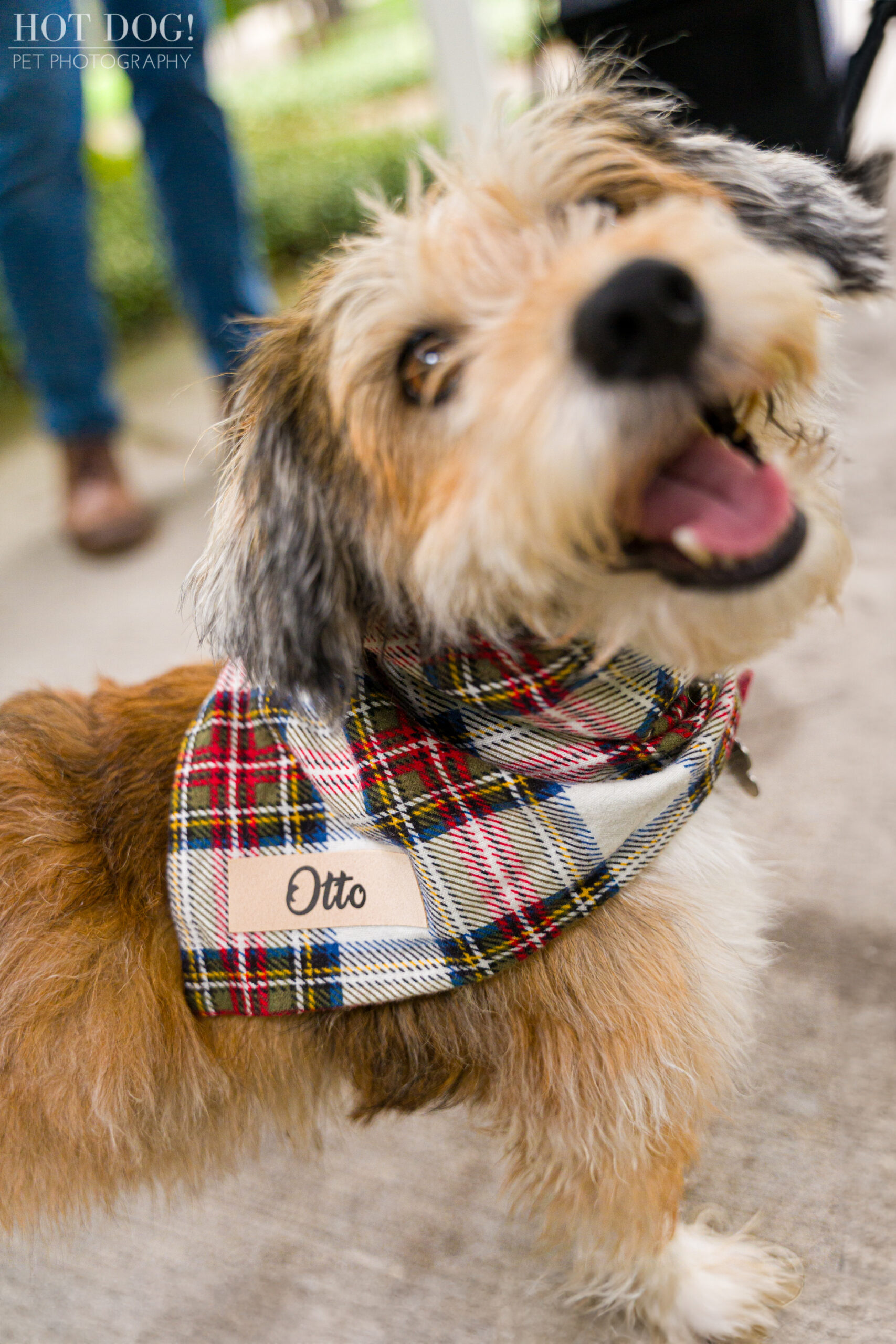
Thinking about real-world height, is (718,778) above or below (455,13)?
below

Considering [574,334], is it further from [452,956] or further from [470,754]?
Result: [452,956]

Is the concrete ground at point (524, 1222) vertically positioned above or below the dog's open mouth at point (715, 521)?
below

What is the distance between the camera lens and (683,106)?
2037mm

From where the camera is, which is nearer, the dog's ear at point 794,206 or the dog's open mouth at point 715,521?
the dog's open mouth at point 715,521

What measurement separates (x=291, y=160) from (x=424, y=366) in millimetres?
→ 6122

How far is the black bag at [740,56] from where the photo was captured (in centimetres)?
224

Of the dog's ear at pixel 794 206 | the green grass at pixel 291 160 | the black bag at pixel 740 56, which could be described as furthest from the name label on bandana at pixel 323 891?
the green grass at pixel 291 160

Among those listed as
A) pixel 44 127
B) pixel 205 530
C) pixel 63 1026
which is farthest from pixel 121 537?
pixel 63 1026

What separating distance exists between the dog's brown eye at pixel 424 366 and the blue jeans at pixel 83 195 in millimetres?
1677

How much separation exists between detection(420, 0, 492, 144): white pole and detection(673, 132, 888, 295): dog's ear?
9.21ft

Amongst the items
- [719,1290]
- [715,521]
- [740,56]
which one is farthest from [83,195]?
[719,1290]

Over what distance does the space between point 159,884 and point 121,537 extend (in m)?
2.32

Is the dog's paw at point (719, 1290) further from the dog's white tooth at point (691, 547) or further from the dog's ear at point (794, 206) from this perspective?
the dog's ear at point (794, 206)

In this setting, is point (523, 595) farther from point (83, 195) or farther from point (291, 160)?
point (291, 160)
